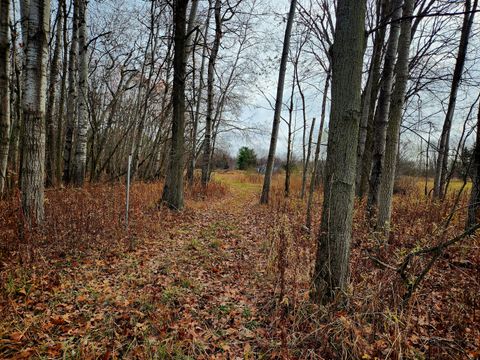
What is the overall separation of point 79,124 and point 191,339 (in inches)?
334

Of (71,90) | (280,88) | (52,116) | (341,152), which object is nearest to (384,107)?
(341,152)

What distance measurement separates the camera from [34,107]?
160 inches

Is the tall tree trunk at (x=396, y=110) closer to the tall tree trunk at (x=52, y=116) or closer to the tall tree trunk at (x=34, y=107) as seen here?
the tall tree trunk at (x=34, y=107)

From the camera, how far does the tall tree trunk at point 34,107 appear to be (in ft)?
13.1

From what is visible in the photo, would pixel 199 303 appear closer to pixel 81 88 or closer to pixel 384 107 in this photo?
pixel 384 107

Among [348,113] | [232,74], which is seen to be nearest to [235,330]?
[348,113]

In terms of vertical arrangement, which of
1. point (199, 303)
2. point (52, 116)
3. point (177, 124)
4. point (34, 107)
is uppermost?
point (52, 116)

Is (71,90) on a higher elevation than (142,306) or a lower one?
higher

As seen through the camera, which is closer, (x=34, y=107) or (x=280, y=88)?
(x=34, y=107)

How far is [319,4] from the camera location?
841 centimetres

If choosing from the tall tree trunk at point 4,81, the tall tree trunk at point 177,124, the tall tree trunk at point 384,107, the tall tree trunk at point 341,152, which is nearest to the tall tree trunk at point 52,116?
the tall tree trunk at point 4,81

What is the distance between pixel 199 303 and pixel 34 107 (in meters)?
4.10

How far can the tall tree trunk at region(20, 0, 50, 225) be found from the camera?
13.1 feet

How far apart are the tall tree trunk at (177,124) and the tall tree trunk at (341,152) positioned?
5.11 metres
